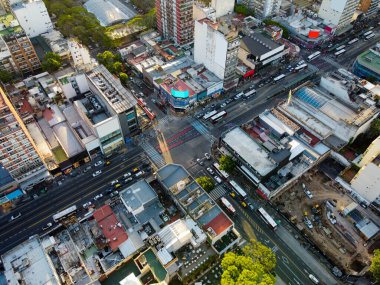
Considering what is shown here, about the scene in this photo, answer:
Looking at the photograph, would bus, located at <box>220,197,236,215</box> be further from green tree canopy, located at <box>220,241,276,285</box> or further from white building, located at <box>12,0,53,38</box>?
white building, located at <box>12,0,53,38</box>

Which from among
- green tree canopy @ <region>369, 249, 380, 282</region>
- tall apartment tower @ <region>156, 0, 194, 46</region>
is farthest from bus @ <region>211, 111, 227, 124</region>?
green tree canopy @ <region>369, 249, 380, 282</region>

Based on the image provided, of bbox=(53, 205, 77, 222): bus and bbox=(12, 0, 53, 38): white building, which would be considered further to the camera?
bbox=(12, 0, 53, 38): white building

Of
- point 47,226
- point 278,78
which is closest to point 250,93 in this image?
point 278,78

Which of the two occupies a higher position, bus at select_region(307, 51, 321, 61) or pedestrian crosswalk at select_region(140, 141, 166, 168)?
bus at select_region(307, 51, 321, 61)

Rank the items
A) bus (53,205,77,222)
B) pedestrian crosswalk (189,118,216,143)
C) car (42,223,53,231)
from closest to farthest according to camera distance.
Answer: car (42,223,53,231) < bus (53,205,77,222) < pedestrian crosswalk (189,118,216,143)

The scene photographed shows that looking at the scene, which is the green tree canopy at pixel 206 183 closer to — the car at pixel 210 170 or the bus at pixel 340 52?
the car at pixel 210 170

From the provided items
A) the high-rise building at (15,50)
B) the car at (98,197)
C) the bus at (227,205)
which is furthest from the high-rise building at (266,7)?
the car at (98,197)

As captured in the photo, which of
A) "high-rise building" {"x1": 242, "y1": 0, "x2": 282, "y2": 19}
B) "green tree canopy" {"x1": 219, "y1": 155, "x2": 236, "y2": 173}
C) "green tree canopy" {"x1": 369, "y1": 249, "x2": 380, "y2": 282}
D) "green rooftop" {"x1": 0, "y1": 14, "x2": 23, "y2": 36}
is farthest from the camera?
"high-rise building" {"x1": 242, "y1": 0, "x2": 282, "y2": 19}

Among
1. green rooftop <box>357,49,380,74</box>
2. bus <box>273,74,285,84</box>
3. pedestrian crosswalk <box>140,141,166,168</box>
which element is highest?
green rooftop <box>357,49,380,74</box>
